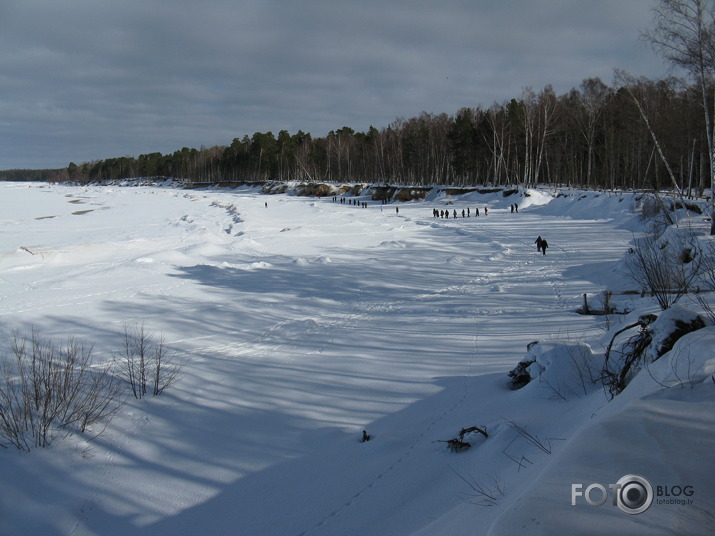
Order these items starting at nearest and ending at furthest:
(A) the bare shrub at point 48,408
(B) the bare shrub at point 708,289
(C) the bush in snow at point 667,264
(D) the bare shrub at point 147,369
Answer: (B) the bare shrub at point 708,289, (A) the bare shrub at point 48,408, (D) the bare shrub at point 147,369, (C) the bush in snow at point 667,264

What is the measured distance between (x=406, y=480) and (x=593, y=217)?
107ft

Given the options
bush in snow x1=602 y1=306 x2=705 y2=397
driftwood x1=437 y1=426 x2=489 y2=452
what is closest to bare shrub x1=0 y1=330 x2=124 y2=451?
driftwood x1=437 y1=426 x2=489 y2=452

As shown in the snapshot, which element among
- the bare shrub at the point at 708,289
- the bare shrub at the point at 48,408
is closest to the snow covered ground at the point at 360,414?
the bare shrub at the point at 48,408

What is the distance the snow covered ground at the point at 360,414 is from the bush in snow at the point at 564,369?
0.12ft

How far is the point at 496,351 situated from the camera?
8.52 m

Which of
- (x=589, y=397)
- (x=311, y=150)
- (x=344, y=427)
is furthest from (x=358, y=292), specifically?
(x=311, y=150)

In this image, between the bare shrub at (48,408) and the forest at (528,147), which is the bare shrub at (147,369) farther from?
the forest at (528,147)

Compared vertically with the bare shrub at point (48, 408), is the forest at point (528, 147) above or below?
above

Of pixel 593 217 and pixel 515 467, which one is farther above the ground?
pixel 593 217

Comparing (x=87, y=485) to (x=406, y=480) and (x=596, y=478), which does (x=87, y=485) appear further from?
(x=596, y=478)

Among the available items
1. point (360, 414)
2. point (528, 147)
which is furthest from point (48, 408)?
point (528, 147)

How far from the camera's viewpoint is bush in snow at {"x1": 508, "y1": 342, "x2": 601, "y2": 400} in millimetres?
5625

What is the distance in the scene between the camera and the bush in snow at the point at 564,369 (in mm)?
5625

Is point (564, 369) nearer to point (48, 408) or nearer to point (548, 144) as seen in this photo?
point (48, 408)
